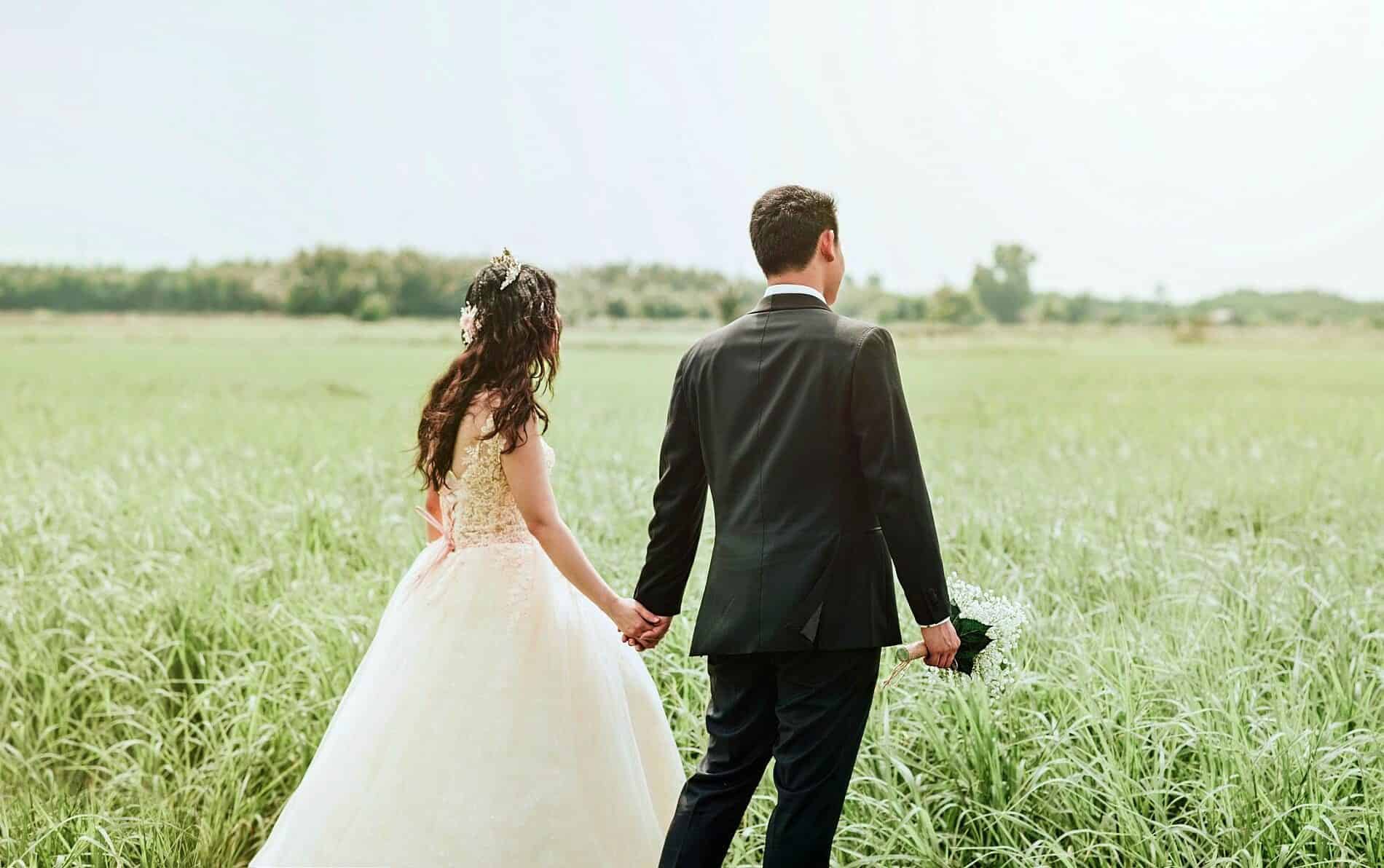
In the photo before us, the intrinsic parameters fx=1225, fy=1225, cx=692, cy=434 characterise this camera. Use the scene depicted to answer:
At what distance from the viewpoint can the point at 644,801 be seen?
3252 mm

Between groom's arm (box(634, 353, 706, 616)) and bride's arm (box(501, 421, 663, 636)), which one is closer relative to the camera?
groom's arm (box(634, 353, 706, 616))

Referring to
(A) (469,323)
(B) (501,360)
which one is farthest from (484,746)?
(A) (469,323)

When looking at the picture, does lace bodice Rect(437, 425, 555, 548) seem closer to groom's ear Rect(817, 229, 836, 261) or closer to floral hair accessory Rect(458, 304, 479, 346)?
floral hair accessory Rect(458, 304, 479, 346)

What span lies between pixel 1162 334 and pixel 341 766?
27690mm

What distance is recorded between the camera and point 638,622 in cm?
308

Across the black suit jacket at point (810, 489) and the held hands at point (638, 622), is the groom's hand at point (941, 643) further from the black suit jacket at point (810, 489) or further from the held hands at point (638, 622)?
the held hands at point (638, 622)

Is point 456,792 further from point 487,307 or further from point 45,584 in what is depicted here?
point 45,584

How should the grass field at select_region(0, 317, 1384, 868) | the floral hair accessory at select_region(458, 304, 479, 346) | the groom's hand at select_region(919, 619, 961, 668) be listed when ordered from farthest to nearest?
the grass field at select_region(0, 317, 1384, 868), the floral hair accessory at select_region(458, 304, 479, 346), the groom's hand at select_region(919, 619, 961, 668)

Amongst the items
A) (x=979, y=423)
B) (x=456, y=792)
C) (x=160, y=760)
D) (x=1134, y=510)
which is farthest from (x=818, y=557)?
(x=979, y=423)

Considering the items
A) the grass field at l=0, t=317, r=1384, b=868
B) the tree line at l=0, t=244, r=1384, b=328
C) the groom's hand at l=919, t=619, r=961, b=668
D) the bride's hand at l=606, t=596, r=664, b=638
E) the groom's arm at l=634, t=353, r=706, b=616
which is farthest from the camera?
the tree line at l=0, t=244, r=1384, b=328

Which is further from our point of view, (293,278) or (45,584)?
(293,278)

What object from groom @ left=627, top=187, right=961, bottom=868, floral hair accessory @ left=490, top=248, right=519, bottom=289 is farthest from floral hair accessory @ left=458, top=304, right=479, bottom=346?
groom @ left=627, top=187, right=961, bottom=868

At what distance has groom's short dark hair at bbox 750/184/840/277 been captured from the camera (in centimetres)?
278

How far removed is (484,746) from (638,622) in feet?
1.76
